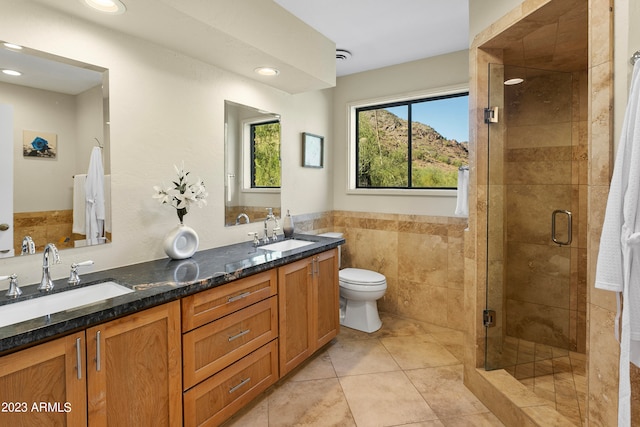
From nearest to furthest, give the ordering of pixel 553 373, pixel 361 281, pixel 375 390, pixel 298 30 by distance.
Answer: pixel 375 390, pixel 553 373, pixel 298 30, pixel 361 281

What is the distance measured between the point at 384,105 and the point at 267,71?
1540 millimetres

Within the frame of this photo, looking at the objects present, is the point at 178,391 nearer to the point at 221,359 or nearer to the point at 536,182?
the point at 221,359

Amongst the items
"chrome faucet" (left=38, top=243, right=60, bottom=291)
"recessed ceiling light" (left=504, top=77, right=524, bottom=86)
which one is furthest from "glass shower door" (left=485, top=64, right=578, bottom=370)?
"chrome faucet" (left=38, top=243, right=60, bottom=291)

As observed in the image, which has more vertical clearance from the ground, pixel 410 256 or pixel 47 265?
pixel 47 265

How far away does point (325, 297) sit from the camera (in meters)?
2.60

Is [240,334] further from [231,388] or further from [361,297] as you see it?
[361,297]

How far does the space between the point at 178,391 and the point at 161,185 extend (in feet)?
3.91

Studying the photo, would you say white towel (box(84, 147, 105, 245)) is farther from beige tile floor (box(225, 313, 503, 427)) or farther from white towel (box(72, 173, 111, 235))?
beige tile floor (box(225, 313, 503, 427))

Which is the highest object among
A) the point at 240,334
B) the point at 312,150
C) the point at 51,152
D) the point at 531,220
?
the point at 312,150

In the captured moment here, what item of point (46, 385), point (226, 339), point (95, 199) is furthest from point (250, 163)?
point (46, 385)

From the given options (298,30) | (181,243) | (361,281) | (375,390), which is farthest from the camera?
(361,281)

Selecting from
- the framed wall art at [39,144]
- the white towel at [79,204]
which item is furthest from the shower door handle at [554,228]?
the framed wall art at [39,144]

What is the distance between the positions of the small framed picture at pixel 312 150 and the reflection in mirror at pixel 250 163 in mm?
361

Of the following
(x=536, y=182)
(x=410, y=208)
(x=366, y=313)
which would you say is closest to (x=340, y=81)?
(x=410, y=208)
